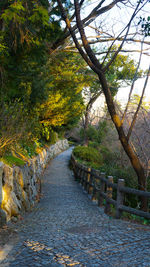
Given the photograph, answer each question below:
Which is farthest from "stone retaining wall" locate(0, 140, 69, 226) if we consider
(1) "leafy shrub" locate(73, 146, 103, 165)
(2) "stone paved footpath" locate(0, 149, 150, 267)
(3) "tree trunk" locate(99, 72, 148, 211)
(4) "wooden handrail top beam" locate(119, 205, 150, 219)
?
(1) "leafy shrub" locate(73, 146, 103, 165)

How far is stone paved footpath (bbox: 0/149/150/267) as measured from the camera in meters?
3.98

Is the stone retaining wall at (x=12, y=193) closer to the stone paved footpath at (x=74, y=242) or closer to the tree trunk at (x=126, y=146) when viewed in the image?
the stone paved footpath at (x=74, y=242)

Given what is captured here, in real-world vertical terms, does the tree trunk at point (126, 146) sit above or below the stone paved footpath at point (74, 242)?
above

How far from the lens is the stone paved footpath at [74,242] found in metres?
3.98

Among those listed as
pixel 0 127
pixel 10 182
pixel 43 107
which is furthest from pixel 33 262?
pixel 43 107

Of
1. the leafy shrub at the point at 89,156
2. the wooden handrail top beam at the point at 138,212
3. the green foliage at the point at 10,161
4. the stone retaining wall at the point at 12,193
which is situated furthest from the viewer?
the leafy shrub at the point at 89,156

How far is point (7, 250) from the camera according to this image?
15.0 ft

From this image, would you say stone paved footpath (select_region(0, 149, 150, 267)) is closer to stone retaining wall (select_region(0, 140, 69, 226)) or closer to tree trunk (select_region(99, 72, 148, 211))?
stone retaining wall (select_region(0, 140, 69, 226))

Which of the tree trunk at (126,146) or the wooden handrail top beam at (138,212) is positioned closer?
the wooden handrail top beam at (138,212)

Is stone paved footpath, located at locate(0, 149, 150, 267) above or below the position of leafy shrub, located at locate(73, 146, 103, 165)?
below

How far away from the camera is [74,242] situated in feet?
16.0

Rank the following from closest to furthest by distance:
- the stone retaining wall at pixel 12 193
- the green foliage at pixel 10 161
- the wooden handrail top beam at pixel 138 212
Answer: the wooden handrail top beam at pixel 138 212 < the stone retaining wall at pixel 12 193 < the green foliage at pixel 10 161

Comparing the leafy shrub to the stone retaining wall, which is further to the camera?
the leafy shrub

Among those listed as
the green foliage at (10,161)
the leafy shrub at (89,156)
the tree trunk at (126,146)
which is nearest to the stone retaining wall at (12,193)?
the green foliage at (10,161)
